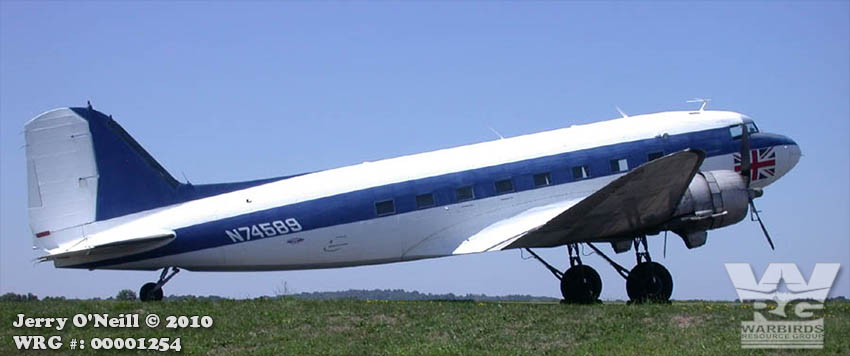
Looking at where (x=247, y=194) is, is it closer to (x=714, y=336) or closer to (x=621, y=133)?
(x=621, y=133)

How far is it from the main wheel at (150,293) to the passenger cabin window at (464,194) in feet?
21.8

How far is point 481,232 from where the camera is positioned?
1970cm

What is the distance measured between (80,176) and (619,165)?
11754 mm

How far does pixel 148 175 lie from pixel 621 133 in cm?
1058

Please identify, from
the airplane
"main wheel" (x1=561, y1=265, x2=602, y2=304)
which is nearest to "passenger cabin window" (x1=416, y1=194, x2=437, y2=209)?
the airplane

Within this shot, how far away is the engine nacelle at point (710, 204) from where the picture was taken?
18.4m

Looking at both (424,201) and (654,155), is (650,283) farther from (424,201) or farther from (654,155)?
(424,201)

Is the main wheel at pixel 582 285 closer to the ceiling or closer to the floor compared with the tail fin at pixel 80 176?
closer to the floor

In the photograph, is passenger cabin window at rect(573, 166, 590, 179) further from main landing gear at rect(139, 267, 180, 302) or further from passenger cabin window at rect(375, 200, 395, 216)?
main landing gear at rect(139, 267, 180, 302)

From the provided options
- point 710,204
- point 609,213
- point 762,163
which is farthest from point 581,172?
point 762,163

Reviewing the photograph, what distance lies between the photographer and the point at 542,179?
785 inches

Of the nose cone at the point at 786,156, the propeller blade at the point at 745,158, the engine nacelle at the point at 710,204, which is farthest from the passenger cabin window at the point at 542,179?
the nose cone at the point at 786,156

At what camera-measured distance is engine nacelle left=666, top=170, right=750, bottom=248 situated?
1842cm

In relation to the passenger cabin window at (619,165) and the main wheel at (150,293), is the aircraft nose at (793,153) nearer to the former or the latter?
the passenger cabin window at (619,165)
